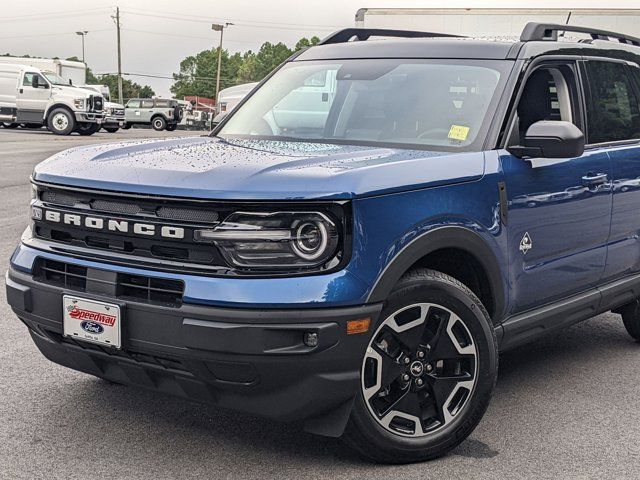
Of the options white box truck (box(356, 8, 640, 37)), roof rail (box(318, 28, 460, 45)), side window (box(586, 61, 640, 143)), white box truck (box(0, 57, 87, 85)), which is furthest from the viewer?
white box truck (box(0, 57, 87, 85))

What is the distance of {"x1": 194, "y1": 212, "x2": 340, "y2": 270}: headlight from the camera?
128 inches

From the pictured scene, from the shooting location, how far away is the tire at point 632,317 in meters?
5.79

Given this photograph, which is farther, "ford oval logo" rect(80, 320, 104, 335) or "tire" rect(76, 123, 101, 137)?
"tire" rect(76, 123, 101, 137)

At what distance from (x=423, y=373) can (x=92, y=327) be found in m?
1.35

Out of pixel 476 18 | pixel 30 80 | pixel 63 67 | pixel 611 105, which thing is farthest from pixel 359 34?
pixel 63 67

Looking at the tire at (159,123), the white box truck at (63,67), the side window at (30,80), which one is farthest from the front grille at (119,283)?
the tire at (159,123)

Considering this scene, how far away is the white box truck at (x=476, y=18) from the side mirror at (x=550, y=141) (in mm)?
11987

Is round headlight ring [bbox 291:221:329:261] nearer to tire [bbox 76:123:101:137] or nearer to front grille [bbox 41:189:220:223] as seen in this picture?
front grille [bbox 41:189:220:223]

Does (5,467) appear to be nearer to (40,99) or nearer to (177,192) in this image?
(177,192)

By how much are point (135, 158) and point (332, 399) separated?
1316 millimetres

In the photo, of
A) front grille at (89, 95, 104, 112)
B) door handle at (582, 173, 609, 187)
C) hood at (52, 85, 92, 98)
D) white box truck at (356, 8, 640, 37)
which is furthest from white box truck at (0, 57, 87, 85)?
door handle at (582, 173, 609, 187)

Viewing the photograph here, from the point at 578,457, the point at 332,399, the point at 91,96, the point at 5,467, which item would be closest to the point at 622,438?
the point at 578,457

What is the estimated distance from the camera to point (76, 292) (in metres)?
3.49

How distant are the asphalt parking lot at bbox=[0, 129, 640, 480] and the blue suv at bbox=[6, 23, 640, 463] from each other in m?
0.25
